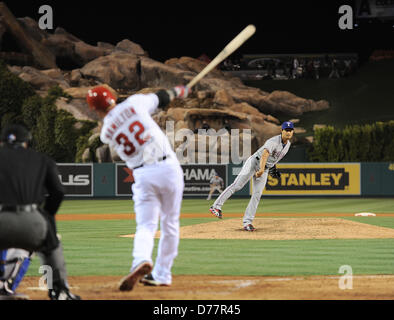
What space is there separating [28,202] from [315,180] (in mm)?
21939

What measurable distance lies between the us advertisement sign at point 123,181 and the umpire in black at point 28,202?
21.1m

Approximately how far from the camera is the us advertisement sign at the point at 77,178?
26.9 m

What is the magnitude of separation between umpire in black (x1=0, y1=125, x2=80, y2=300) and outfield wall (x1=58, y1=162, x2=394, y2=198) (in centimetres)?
2088

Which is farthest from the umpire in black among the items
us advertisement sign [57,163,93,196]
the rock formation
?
the rock formation

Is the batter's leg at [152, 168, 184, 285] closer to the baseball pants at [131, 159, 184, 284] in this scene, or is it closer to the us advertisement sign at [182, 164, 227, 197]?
the baseball pants at [131, 159, 184, 284]

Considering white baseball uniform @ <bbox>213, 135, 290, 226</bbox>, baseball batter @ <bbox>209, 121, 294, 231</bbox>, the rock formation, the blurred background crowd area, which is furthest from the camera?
the blurred background crowd area

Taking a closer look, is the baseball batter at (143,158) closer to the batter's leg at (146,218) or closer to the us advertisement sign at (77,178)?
the batter's leg at (146,218)

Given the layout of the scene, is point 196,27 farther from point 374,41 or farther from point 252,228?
point 252,228

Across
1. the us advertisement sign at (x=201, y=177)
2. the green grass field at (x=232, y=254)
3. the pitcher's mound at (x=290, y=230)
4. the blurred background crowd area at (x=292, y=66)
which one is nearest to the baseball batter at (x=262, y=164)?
the pitcher's mound at (x=290, y=230)

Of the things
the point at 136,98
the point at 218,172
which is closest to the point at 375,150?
the point at 218,172

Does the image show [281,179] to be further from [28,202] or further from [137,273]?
[28,202]

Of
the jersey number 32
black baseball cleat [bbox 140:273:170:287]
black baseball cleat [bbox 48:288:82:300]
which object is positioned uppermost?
the jersey number 32

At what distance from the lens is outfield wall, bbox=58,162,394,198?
2628 centimetres

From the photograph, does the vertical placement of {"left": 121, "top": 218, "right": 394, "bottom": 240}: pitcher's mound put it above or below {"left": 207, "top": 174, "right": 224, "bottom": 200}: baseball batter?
below
